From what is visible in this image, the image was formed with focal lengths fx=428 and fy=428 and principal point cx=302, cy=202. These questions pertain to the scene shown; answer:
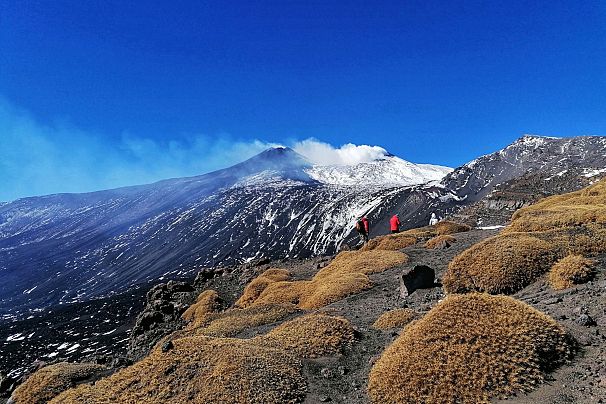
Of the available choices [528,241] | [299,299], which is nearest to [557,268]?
[528,241]

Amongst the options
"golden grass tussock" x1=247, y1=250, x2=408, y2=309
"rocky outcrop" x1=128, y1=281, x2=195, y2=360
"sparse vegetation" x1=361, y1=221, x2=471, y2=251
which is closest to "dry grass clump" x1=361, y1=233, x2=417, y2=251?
"sparse vegetation" x1=361, y1=221, x2=471, y2=251

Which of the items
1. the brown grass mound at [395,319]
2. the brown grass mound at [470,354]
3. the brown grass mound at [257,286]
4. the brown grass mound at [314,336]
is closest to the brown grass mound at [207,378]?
the brown grass mound at [314,336]

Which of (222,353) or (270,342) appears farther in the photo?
(270,342)

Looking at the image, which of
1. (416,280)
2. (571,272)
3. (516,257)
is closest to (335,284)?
(416,280)

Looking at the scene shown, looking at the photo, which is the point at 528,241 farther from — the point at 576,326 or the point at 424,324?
the point at 424,324

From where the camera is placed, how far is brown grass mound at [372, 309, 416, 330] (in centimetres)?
1883

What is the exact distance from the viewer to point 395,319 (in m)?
19.2

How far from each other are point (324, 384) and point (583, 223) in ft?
66.3

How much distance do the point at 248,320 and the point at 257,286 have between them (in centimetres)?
1518

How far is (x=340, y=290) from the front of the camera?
28.2 metres

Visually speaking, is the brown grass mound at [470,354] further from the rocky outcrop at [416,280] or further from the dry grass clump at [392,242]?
the dry grass clump at [392,242]

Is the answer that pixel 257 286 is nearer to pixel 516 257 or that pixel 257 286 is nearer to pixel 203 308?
pixel 203 308

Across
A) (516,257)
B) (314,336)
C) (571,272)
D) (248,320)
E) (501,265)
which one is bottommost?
(248,320)

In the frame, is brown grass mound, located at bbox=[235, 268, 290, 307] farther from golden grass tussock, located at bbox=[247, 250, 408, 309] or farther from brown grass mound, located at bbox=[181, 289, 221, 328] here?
brown grass mound, located at bbox=[181, 289, 221, 328]
